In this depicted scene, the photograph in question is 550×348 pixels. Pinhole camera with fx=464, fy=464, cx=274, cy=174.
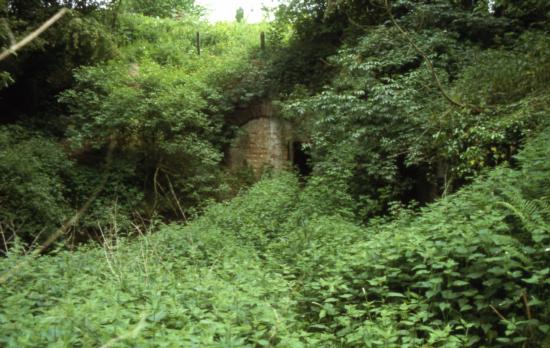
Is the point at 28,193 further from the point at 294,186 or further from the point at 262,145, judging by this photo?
the point at 262,145

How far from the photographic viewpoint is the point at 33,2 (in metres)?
11.7

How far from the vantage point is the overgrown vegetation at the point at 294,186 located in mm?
3641

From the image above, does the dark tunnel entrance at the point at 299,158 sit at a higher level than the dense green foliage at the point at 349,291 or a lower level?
higher

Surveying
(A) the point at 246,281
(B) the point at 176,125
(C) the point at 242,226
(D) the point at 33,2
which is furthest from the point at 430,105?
(D) the point at 33,2

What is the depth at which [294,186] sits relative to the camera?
35.9 ft

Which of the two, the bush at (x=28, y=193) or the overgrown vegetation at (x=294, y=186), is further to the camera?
the bush at (x=28, y=193)

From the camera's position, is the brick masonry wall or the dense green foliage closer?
the dense green foliage

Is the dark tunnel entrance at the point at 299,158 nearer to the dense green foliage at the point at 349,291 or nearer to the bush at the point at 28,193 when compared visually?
the bush at the point at 28,193

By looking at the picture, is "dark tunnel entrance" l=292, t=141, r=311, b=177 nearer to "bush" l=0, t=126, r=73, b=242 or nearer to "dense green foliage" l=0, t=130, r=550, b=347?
"bush" l=0, t=126, r=73, b=242

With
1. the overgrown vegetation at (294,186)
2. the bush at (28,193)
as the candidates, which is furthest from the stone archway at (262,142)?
the bush at (28,193)

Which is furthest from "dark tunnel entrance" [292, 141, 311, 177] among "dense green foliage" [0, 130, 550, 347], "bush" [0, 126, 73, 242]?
"dense green foliage" [0, 130, 550, 347]

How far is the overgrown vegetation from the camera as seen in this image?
364 cm

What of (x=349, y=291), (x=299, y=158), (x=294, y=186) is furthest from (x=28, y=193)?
(x=349, y=291)

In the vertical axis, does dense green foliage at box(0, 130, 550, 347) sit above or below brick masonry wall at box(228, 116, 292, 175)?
below
